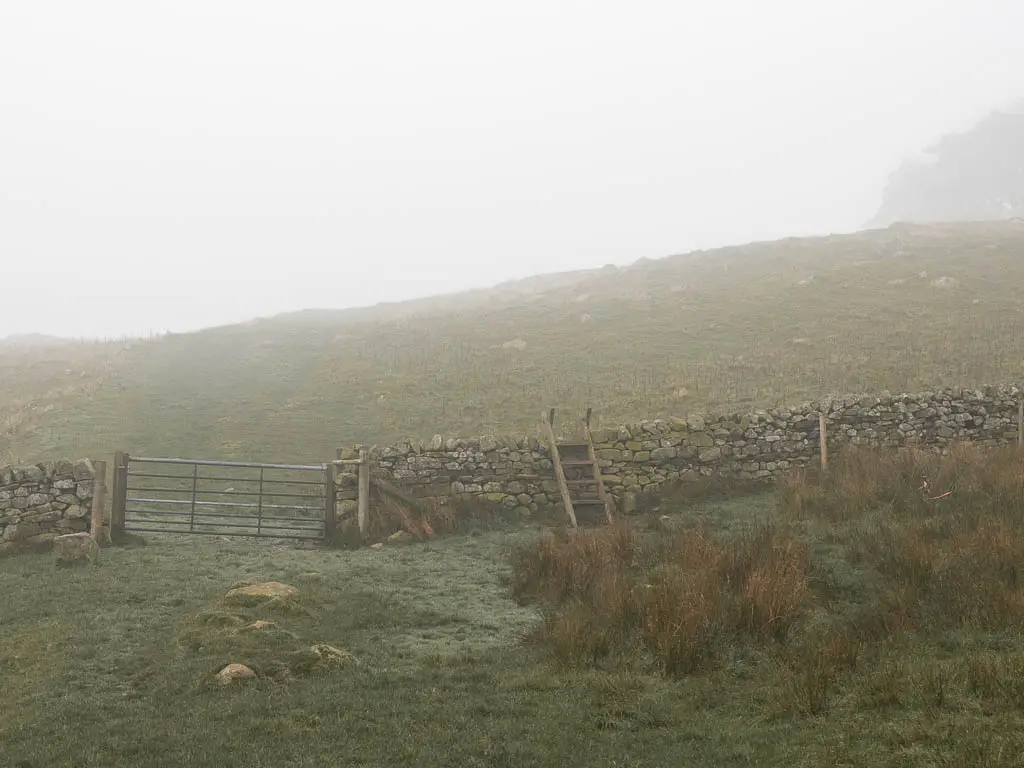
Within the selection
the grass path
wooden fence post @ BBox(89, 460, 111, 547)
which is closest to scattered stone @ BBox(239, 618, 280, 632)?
the grass path

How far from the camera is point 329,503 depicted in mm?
11820

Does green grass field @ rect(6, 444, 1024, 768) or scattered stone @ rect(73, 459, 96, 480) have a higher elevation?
scattered stone @ rect(73, 459, 96, 480)

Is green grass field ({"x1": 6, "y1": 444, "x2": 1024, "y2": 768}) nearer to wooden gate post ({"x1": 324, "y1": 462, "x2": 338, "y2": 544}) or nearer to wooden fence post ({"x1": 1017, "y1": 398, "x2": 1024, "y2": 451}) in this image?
wooden gate post ({"x1": 324, "y1": 462, "x2": 338, "y2": 544})

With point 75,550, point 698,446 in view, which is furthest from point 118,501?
point 698,446

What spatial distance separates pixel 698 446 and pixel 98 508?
10179 mm

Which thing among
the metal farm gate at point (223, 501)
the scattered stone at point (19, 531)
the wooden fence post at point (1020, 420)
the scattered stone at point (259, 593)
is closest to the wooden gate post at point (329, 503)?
the metal farm gate at point (223, 501)

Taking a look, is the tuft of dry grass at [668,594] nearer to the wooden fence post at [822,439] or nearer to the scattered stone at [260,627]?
the scattered stone at [260,627]

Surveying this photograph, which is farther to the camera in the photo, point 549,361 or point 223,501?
point 549,361

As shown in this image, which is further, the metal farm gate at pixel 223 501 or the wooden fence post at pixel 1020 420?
the wooden fence post at pixel 1020 420

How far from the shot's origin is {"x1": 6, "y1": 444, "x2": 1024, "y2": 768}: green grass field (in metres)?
4.10

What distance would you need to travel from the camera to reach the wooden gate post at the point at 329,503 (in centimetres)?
1172

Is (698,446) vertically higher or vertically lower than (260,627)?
higher

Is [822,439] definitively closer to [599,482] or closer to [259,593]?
[599,482]

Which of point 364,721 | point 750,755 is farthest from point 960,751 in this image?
point 364,721
